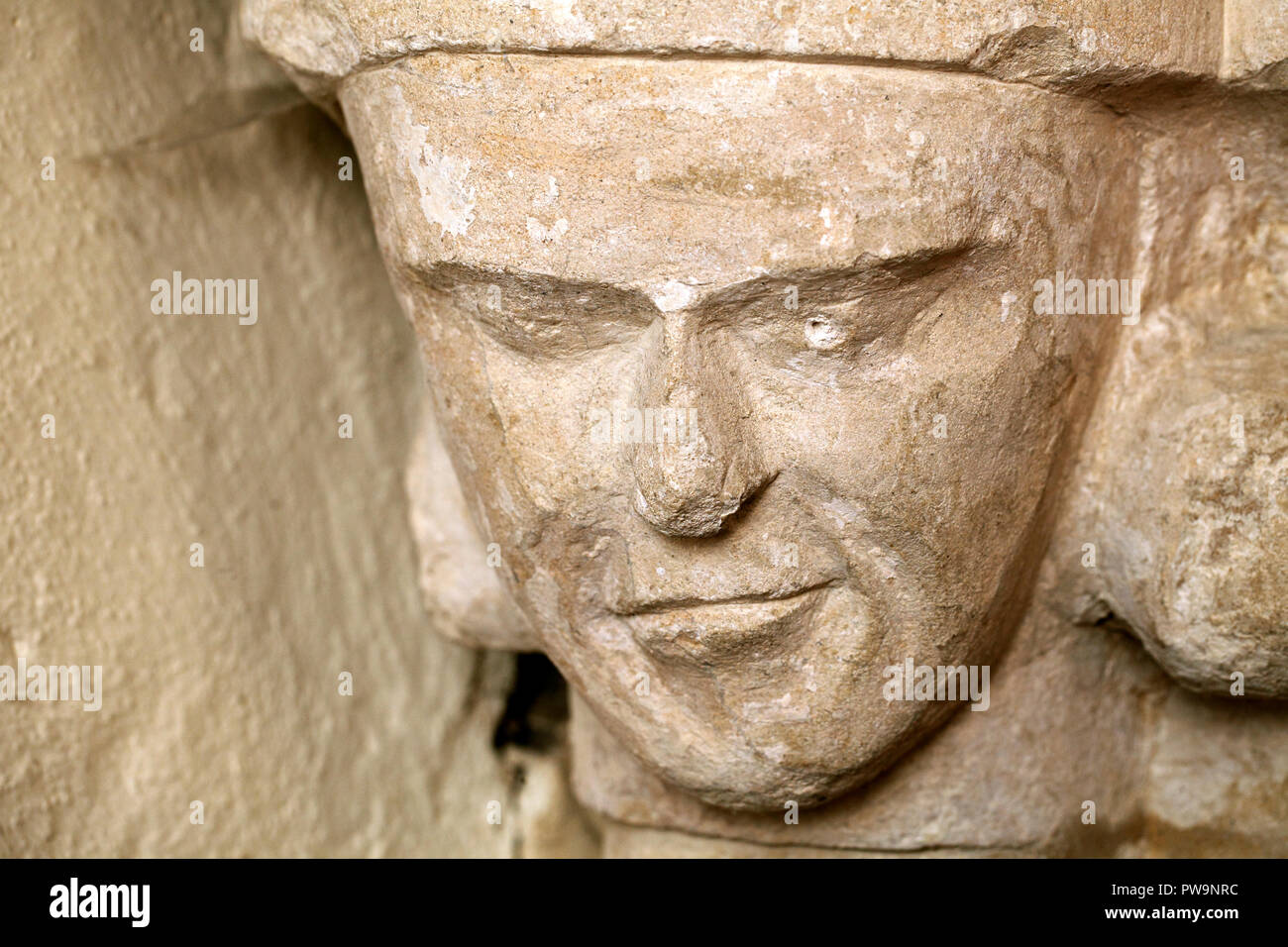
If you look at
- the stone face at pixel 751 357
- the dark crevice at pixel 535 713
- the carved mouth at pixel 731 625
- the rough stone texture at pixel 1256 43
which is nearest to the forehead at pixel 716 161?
the stone face at pixel 751 357

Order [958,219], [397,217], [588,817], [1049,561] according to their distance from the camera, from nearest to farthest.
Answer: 1. [958,219]
2. [397,217]
3. [1049,561]
4. [588,817]

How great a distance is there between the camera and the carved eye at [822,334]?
1068 mm

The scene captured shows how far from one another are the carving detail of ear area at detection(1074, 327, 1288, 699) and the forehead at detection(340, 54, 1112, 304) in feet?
0.73

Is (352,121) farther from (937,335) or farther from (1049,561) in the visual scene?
(1049,561)

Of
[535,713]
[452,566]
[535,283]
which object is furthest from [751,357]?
[535,713]

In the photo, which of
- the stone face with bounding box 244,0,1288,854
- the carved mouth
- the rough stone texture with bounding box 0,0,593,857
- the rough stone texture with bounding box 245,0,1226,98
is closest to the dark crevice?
the rough stone texture with bounding box 0,0,593,857

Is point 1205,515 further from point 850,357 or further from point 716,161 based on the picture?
point 716,161

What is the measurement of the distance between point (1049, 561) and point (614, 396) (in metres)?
0.43

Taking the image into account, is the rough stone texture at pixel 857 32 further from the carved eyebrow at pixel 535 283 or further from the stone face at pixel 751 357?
the carved eyebrow at pixel 535 283

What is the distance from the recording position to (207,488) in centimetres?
147

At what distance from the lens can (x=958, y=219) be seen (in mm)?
1045

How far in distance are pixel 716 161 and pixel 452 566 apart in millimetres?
641

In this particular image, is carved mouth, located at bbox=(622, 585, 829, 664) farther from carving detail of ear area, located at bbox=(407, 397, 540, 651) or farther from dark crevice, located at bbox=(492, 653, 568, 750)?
dark crevice, located at bbox=(492, 653, 568, 750)
